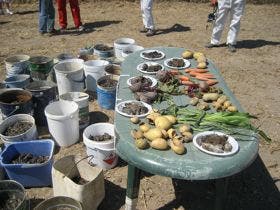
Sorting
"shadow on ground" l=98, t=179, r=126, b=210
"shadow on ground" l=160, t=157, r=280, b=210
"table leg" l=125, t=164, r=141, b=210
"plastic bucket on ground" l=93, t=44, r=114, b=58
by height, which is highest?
"plastic bucket on ground" l=93, t=44, r=114, b=58

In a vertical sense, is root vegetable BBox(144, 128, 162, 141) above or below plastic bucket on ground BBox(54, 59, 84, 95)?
above

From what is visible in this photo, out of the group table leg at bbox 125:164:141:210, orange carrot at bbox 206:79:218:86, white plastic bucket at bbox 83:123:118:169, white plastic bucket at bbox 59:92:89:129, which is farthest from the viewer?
white plastic bucket at bbox 59:92:89:129

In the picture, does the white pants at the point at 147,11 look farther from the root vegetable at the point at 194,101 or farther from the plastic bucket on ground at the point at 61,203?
the plastic bucket on ground at the point at 61,203

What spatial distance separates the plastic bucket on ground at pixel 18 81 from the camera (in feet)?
18.7

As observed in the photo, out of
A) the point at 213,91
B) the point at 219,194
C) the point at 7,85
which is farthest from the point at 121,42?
the point at 219,194

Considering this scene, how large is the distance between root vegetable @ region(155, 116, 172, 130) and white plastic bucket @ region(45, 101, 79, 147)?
1.87 meters

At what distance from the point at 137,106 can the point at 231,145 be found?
3.57ft

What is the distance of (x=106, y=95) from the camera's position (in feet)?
19.0

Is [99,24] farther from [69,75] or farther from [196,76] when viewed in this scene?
[196,76]

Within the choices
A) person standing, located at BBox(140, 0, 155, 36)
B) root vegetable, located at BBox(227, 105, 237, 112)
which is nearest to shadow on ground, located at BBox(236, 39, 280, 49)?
person standing, located at BBox(140, 0, 155, 36)

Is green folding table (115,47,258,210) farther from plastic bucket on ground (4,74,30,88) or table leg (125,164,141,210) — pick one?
plastic bucket on ground (4,74,30,88)

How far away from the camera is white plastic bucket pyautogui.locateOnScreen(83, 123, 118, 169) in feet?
14.2

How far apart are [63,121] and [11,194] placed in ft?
4.55

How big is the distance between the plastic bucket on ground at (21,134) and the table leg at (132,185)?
1.84 metres
